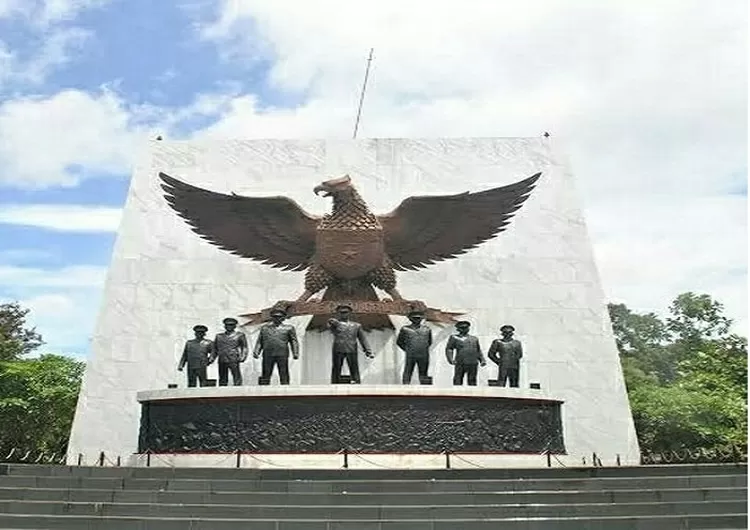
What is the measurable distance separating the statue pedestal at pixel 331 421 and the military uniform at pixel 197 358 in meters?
0.99

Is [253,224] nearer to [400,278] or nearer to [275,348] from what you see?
[275,348]

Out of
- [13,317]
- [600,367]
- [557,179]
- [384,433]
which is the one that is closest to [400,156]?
[557,179]

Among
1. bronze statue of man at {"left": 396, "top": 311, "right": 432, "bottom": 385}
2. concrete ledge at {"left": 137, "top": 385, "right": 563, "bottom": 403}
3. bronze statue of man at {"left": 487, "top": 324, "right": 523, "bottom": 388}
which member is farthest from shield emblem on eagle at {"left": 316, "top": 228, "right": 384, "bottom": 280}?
concrete ledge at {"left": 137, "top": 385, "right": 563, "bottom": 403}

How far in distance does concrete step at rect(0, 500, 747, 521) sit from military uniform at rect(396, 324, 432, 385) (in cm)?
531

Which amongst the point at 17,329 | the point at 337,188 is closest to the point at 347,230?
the point at 337,188

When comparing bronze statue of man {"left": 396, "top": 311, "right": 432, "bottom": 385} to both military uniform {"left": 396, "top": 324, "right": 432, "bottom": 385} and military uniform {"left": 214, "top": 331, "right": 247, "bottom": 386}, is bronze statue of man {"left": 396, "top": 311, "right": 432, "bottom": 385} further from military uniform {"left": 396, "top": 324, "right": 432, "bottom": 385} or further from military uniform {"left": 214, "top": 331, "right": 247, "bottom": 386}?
military uniform {"left": 214, "top": 331, "right": 247, "bottom": 386}

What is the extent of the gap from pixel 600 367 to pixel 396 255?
17.0 ft

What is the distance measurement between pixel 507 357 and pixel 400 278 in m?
4.79

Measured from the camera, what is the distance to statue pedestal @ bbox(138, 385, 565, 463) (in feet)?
38.6

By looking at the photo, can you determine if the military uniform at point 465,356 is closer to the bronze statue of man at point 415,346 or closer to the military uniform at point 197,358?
the bronze statue of man at point 415,346

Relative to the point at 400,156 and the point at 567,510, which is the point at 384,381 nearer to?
the point at 400,156

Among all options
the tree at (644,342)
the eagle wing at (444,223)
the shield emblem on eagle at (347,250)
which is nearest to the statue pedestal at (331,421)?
the shield emblem on eagle at (347,250)

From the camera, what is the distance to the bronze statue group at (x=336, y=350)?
514 inches

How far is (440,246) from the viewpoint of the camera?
52.3 ft
